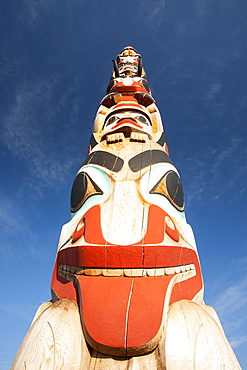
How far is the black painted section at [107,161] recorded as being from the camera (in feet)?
11.2

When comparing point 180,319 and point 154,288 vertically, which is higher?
point 154,288

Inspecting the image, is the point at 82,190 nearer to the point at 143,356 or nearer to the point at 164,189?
the point at 164,189

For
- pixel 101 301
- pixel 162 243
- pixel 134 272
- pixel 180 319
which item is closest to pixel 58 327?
pixel 101 301

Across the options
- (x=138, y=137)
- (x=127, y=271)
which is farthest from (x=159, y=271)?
(x=138, y=137)

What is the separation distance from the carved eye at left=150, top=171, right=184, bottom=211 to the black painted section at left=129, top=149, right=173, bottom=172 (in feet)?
0.88

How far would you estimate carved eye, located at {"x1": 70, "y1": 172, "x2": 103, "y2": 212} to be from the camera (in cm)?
323

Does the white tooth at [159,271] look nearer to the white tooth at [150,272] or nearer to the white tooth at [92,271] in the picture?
the white tooth at [150,272]

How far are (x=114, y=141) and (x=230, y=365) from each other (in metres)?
3.21

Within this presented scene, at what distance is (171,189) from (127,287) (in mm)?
1466

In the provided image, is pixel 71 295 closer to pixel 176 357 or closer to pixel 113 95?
pixel 176 357

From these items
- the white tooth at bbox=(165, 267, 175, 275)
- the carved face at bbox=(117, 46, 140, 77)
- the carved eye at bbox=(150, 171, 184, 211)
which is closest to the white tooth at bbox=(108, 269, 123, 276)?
the white tooth at bbox=(165, 267, 175, 275)

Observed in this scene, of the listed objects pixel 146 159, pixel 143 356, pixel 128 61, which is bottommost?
pixel 143 356

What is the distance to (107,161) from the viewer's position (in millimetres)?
3514

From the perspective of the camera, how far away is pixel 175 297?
85.8 inches
